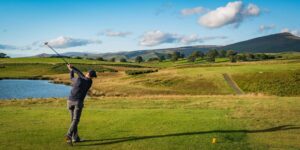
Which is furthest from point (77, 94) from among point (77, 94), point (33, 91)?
point (33, 91)

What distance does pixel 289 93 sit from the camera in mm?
73062

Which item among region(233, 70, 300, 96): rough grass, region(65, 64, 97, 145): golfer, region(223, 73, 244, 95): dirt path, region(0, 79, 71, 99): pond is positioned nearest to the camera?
region(65, 64, 97, 145): golfer

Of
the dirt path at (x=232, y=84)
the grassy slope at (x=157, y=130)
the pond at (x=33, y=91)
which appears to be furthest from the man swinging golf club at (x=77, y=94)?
the dirt path at (x=232, y=84)

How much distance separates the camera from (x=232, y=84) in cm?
8206

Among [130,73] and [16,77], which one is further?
[16,77]

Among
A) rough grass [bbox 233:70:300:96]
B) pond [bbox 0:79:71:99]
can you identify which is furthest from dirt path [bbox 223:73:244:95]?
pond [bbox 0:79:71:99]

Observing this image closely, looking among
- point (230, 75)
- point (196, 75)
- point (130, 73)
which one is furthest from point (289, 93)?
point (130, 73)

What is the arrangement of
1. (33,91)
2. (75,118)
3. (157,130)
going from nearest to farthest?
(75,118) < (157,130) < (33,91)

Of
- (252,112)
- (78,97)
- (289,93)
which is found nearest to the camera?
(78,97)

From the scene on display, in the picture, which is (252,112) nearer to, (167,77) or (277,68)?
Result: (167,77)

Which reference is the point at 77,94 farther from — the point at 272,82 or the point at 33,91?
the point at 272,82

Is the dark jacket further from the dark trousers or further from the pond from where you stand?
the pond

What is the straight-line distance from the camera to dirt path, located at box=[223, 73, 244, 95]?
7488cm

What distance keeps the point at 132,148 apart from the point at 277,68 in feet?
288
